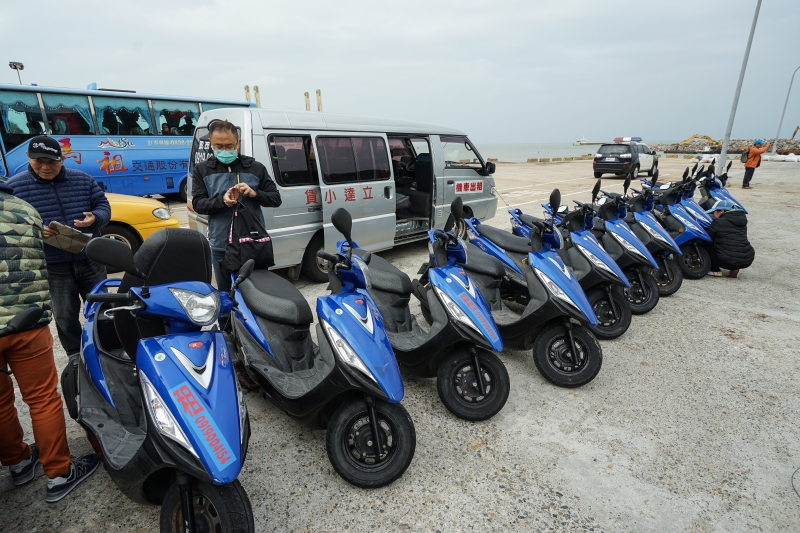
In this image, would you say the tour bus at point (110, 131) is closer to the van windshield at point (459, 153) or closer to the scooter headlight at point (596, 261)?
the van windshield at point (459, 153)

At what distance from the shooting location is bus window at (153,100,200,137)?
11.0 m

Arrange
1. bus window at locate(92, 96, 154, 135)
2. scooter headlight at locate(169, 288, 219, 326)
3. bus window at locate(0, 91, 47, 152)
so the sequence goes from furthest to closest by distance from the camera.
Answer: bus window at locate(92, 96, 154, 135), bus window at locate(0, 91, 47, 152), scooter headlight at locate(169, 288, 219, 326)

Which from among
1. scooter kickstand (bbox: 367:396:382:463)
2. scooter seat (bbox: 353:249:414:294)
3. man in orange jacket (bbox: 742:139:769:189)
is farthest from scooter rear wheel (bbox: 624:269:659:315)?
man in orange jacket (bbox: 742:139:769:189)

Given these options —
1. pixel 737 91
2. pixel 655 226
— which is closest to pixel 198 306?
pixel 655 226

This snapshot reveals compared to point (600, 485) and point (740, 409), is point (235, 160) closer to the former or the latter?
point (600, 485)

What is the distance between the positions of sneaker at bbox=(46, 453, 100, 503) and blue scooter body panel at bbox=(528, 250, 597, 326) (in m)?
3.19

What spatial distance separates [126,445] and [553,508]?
2151 millimetres

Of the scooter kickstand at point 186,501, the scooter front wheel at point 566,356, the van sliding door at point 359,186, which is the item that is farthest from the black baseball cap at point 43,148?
the scooter front wheel at point 566,356

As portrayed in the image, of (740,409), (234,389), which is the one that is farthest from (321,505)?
(740,409)

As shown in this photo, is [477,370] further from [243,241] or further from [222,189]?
[222,189]

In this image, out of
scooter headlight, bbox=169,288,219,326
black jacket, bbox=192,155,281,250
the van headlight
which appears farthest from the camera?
the van headlight

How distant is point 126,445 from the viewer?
196 centimetres

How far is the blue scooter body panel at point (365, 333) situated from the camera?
2.22 m

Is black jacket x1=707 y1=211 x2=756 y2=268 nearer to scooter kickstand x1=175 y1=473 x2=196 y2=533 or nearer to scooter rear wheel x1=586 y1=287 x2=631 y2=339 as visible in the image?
scooter rear wheel x1=586 y1=287 x2=631 y2=339
